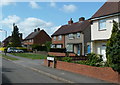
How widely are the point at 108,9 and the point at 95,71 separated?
30.2 feet

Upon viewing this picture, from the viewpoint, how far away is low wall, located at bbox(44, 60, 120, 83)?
10.4 meters

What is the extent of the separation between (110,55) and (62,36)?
3561cm

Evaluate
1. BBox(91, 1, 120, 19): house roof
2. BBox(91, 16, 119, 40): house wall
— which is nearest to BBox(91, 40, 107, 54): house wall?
BBox(91, 16, 119, 40): house wall

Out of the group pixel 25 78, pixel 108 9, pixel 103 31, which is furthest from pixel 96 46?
pixel 25 78

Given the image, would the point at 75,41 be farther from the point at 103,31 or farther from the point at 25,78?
the point at 25,78

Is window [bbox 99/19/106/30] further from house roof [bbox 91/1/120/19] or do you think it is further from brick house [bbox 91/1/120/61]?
house roof [bbox 91/1/120/19]

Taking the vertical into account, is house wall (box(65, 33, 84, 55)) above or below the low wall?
above

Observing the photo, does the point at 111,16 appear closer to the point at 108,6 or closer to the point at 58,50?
the point at 108,6

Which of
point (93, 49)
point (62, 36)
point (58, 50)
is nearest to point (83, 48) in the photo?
point (58, 50)

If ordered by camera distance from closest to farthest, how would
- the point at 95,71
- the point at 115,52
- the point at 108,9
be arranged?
1. the point at 115,52
2. the point at 95,71
3. the point at 108,9

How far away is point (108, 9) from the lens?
62.7 ft

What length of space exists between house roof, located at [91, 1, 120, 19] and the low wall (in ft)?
21.6

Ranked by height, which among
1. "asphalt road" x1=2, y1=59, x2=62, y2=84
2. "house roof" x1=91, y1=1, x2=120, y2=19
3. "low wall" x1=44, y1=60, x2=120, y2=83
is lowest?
"asphalt road" x1=2, y1=59, x2=62, y2=84

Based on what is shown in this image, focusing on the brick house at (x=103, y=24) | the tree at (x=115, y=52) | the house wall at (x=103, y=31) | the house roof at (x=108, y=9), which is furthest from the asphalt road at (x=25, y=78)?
the house roof at (x=108, y=9)
